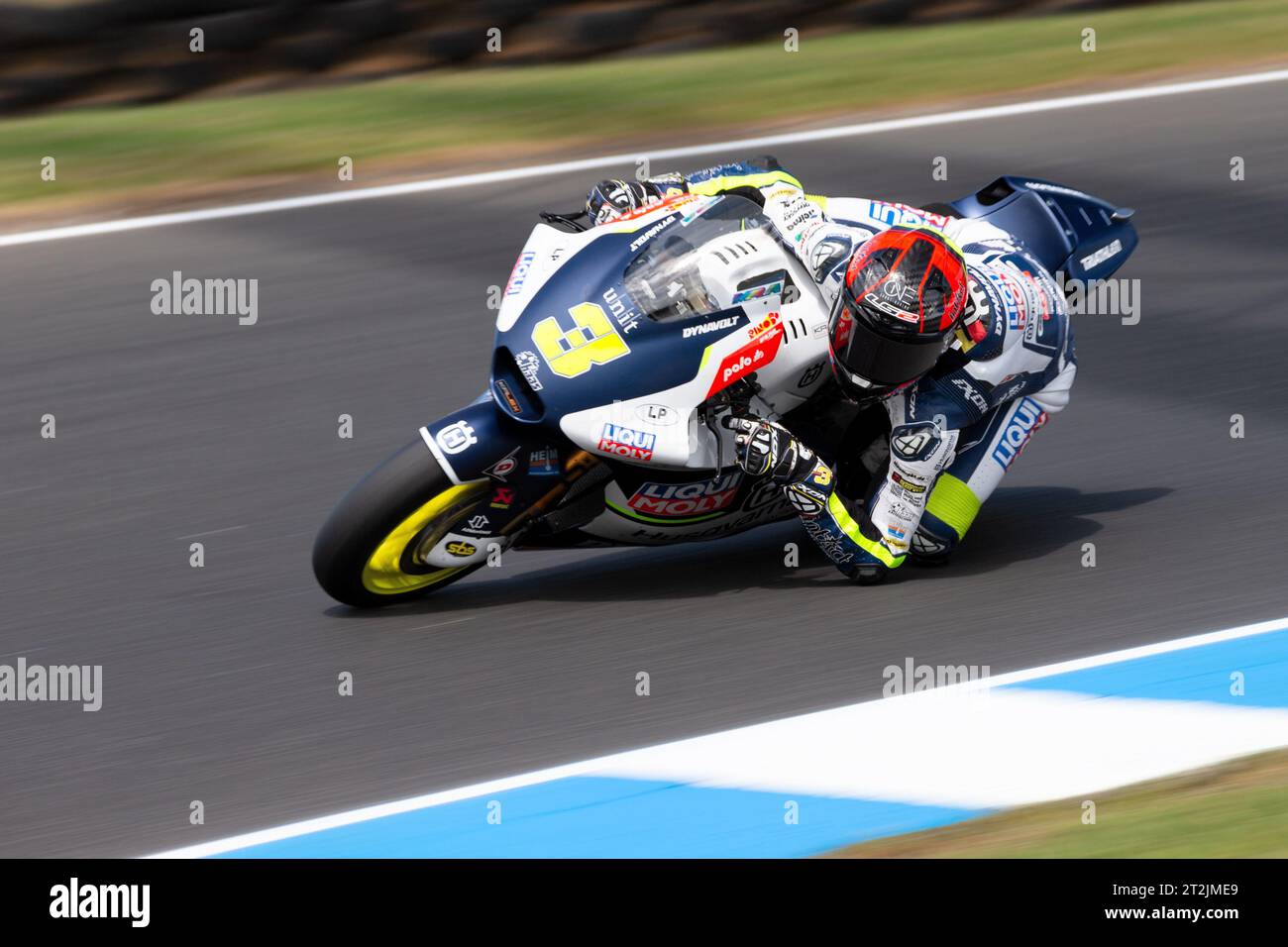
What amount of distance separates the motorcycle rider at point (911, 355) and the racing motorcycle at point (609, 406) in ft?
0.48

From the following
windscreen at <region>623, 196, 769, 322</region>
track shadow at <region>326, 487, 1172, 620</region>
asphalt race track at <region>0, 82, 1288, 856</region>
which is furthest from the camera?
track shadow at <region>326, 487, 1172, 620</region>

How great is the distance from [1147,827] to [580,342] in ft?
7.00

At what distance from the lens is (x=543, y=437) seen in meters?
5.95

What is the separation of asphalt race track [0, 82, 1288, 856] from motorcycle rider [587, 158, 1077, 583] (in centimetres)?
28

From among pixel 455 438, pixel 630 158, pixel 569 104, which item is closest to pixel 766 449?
pixel 455 438

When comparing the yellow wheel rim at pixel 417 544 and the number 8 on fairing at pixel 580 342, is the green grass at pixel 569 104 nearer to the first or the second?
the yellow wheel rim at pixel 417 544

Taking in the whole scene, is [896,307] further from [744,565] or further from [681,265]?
[744,565]

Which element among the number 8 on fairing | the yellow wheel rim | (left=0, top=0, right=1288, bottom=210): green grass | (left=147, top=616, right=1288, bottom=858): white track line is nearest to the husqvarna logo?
the yellow wheel rim

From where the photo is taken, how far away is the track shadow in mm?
6484

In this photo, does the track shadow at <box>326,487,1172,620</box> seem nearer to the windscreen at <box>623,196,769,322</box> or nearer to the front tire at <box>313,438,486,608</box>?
the front tire at <box>313,438,486,608</box>

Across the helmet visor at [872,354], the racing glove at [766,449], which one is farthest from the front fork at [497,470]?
the helmet visor at [872,354]

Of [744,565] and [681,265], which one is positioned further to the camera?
[744,565]

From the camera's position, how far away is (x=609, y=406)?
5.78m
